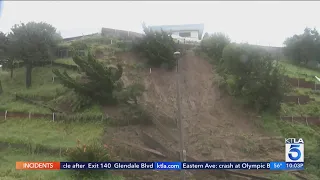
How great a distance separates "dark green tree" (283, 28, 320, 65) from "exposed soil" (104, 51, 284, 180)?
14346mm

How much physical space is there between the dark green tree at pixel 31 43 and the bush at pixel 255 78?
43.8 ft

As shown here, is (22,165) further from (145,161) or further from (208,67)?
(208,67)

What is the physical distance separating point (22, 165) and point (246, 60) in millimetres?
15671

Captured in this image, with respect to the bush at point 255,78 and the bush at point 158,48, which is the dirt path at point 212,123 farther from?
the bush at point 158,48

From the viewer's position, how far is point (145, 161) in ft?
58.7

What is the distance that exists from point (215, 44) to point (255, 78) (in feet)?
24.6

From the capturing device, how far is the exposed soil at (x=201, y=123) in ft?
64.1

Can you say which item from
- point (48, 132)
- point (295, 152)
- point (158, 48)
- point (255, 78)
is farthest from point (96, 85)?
point (295, 152)

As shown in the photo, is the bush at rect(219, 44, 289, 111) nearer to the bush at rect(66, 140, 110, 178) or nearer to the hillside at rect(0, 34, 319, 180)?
the hillside at rect(0, 34, 319, 180)

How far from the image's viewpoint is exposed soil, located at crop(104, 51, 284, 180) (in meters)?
19.5

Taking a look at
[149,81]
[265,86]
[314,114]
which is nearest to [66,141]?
[149,81]

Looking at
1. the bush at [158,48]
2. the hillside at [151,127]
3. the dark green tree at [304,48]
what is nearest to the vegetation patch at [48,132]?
the hillside at [151,127]

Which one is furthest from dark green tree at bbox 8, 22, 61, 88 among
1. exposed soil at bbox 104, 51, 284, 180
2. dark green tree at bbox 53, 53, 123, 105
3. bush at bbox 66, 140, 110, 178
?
bush at bbox 66, 140, 110, 178

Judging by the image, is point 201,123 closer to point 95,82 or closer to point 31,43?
point 95,82
